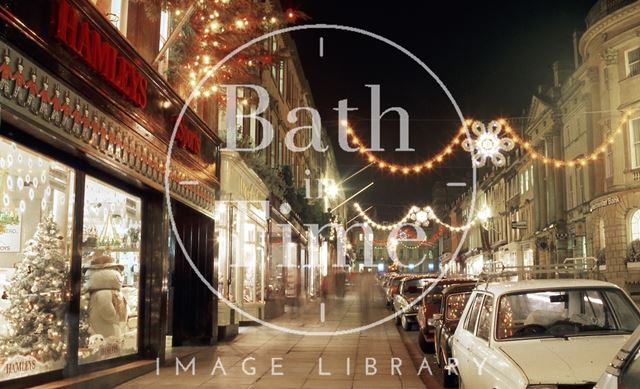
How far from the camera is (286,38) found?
3138 centimetres

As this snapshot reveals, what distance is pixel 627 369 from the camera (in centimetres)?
381

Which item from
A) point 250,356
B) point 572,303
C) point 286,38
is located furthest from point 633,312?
point 286,38

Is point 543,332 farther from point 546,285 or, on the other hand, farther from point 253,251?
point 253,251

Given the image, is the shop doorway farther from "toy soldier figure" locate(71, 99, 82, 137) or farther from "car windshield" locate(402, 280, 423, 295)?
"car windshield" locate(402, 280, 423, 295)

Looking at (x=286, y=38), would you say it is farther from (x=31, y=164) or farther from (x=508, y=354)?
(x=508, y=354)

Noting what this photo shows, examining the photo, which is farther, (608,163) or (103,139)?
(608,163)

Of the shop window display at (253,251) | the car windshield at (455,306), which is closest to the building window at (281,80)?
the shop window display at (253,251)

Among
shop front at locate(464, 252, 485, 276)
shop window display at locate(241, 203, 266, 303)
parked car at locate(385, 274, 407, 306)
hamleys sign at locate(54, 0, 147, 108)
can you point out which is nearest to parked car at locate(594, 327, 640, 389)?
hamleys sign at locate(54, 0, 147, 108)

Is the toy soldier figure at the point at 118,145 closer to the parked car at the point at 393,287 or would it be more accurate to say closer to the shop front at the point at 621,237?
the parked car at the point at 393,287

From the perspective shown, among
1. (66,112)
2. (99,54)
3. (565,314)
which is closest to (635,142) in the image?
(565,314)

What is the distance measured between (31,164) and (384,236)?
478 ft

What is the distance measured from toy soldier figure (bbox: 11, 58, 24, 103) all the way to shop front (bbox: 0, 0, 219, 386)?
12 millimetres

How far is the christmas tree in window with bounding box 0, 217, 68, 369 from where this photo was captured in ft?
27.0

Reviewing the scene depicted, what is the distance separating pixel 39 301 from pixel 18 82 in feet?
9.86
